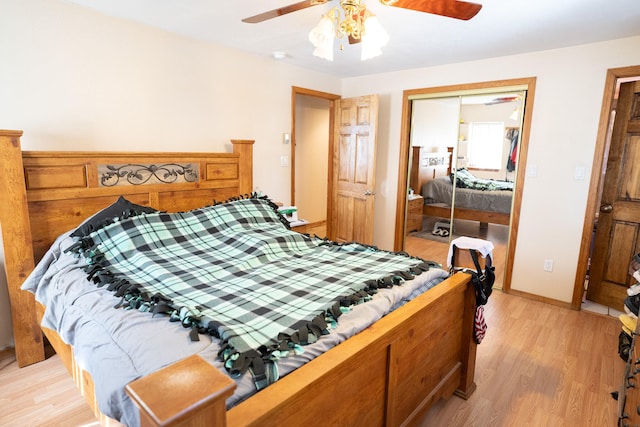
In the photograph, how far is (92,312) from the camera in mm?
1466

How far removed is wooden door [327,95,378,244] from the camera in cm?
406

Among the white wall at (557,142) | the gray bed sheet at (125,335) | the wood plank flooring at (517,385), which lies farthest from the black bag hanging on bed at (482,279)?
the white wall at (557,142)

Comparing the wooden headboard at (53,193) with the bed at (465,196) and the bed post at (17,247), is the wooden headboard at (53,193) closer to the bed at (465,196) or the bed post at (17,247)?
the bed post at (17,247)

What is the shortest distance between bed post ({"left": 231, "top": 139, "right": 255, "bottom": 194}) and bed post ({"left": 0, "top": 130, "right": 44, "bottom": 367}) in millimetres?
1533

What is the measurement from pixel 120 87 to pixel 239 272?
175 centimetres

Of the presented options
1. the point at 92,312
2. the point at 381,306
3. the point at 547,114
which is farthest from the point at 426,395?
the point at 547,114

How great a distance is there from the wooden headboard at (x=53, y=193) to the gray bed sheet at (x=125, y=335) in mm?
425

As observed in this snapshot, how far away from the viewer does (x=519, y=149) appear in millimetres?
3340

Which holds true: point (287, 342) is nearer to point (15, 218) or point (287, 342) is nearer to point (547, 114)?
point (15, 218)

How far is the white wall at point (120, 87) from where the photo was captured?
2184 mm

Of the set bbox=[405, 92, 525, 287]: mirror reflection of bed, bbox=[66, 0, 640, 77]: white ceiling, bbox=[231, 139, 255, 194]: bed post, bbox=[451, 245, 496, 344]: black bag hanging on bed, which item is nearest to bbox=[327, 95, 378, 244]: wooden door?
bbox=[405, 92, 525, 287]: mirror reflection of bed

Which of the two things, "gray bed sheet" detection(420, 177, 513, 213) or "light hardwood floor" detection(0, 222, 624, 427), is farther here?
"gray bed sheet" detection(420, 177, 513, 213)

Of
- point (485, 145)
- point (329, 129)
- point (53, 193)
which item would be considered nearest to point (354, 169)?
point (329, 129)

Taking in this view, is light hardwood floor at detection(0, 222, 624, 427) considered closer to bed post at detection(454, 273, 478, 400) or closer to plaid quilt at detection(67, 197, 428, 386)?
bed post at detection(454, 273, 478, 400)
